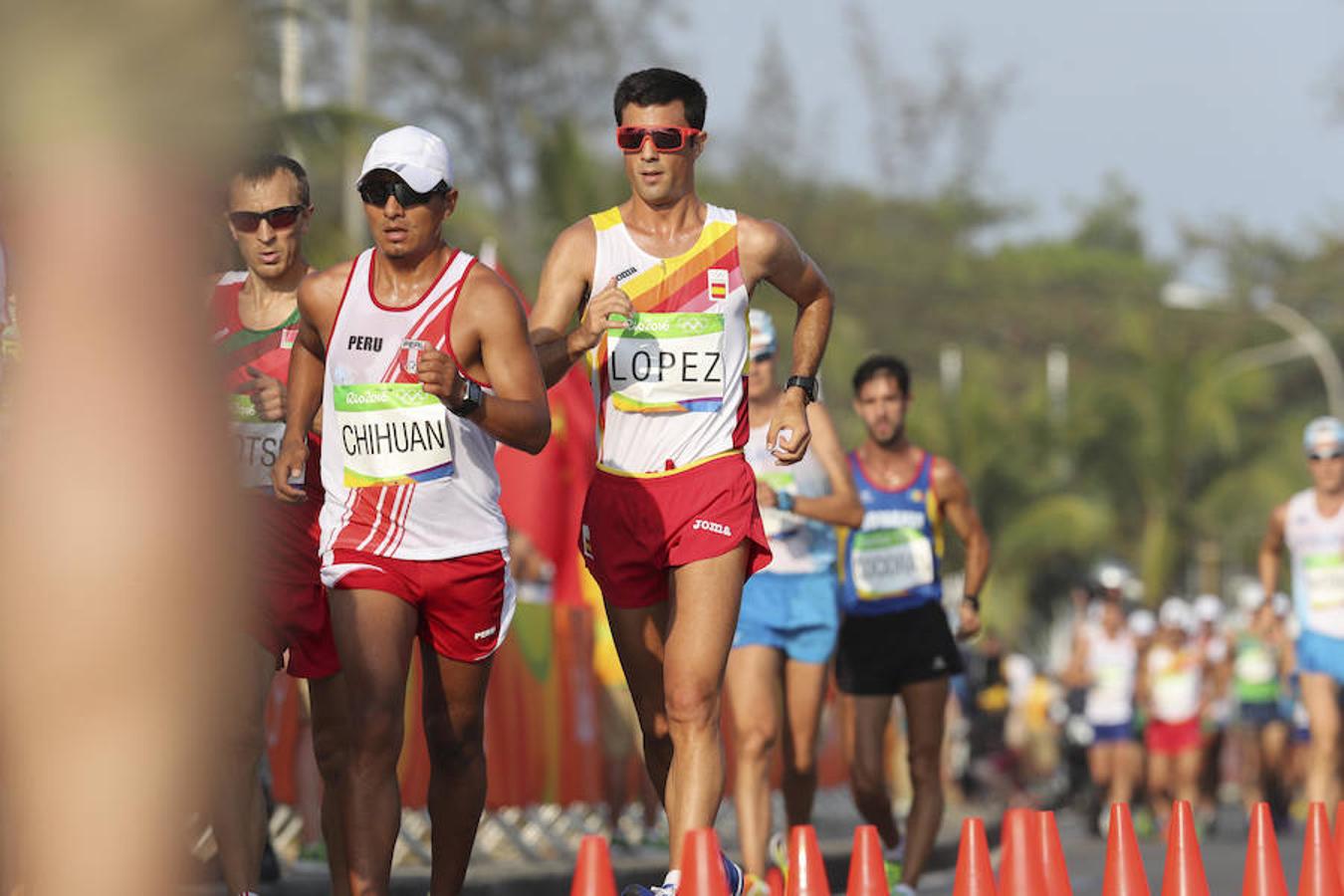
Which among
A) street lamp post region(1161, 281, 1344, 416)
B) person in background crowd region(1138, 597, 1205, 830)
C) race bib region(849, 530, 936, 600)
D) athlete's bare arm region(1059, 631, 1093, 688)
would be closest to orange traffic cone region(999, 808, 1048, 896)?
race bib region(849, 530, 936, 600)

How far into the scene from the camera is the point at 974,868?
7082mm

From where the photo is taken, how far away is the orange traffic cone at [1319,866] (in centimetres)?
758

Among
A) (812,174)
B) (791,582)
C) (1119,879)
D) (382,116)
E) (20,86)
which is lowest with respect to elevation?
(1119,879)

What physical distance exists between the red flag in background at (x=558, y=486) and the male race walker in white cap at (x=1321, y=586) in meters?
4.38

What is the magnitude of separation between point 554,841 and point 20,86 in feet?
40.8

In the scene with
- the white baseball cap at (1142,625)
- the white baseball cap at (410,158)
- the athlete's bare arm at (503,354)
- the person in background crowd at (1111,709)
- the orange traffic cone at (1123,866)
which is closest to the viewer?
the athlete's bare arm at (503,354)

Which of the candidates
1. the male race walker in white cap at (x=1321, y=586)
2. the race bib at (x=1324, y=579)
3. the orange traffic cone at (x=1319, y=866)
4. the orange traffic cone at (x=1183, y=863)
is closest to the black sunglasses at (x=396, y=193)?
the orange traffic cone at (x=1183, y=863)

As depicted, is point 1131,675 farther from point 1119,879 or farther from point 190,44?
point 190,44

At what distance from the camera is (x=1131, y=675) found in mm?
23328

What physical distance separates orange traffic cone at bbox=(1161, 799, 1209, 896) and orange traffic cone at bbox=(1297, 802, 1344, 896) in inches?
12.1

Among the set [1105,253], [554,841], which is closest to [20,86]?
[554,841]

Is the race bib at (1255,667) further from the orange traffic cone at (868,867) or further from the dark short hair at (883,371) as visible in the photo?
the orange traffic cone at (868,867)

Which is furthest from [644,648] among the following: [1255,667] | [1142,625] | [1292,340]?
[1292,340]

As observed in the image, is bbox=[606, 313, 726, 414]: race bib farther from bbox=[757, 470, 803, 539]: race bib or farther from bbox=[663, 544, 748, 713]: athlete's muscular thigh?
bbox=[757, 470, 803, 539]: race bib
